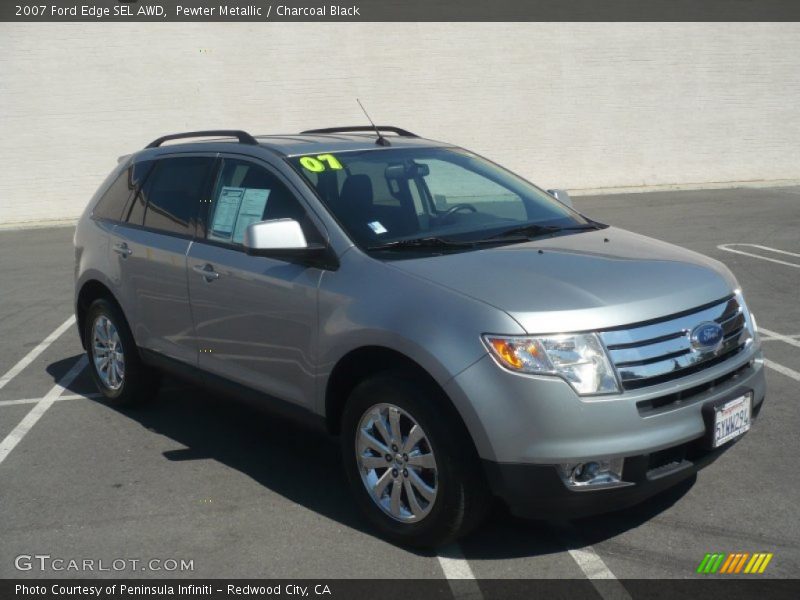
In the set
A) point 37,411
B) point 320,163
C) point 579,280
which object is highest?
point 320,163

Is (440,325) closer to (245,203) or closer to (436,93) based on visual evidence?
(245,203)

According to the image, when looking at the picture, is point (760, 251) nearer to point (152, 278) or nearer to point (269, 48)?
point (152, 278)

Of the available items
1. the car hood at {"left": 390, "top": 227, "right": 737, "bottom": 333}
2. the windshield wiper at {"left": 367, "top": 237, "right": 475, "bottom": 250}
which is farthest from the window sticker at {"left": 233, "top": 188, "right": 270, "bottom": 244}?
the car hood at {"left": 390, "top": 227, "right": 737, "bottom": 333}

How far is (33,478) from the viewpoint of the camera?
205 inches

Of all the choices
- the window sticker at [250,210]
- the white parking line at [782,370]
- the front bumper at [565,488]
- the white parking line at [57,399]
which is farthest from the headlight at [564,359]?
the white parking line at [57,399]

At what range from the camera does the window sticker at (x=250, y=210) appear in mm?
4984

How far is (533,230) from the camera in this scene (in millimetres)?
4785

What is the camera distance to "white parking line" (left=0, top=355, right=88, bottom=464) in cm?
577

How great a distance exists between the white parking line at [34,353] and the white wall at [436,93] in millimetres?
10708

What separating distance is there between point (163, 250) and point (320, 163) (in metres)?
1.23

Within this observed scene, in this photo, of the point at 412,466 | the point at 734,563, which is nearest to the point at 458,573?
the point at 412,466

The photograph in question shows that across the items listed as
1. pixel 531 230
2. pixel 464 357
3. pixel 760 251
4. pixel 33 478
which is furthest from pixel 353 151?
pixel 760 251

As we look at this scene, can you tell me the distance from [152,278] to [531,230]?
2.36m

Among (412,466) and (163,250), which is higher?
(163,250)
